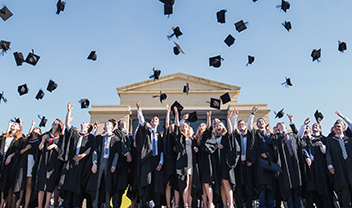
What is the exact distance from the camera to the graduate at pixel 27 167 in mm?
5871

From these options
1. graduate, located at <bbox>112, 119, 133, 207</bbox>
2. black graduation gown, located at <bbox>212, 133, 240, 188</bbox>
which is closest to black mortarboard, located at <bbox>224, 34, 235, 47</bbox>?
black graduation gown, located at <bbox>212, 133, 240, 188</bbox>

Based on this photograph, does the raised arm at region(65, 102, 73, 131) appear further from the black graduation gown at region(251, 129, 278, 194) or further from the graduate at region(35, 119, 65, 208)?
the black graduation gown at region(251, 129, 278, 194)

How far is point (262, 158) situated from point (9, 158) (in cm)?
486

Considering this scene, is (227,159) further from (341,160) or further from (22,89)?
(22,89)

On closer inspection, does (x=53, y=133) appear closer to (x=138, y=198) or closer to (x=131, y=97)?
(x=138, y=198)

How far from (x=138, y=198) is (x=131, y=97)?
10.1 metres

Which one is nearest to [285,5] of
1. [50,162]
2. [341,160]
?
[341,160]

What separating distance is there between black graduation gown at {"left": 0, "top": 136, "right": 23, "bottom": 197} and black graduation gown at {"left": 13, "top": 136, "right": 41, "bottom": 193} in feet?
0.42

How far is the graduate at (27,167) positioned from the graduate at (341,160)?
215 inches

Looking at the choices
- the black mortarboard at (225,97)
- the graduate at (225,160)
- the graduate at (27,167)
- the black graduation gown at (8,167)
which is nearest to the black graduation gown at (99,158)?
the graduate at (27,167)

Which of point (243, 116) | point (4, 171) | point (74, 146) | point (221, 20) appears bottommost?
point (4, 171)

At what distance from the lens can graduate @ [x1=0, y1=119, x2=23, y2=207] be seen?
6.11 meters

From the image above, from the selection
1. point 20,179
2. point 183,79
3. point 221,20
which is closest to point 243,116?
point 183,79

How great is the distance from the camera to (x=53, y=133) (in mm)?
5996
